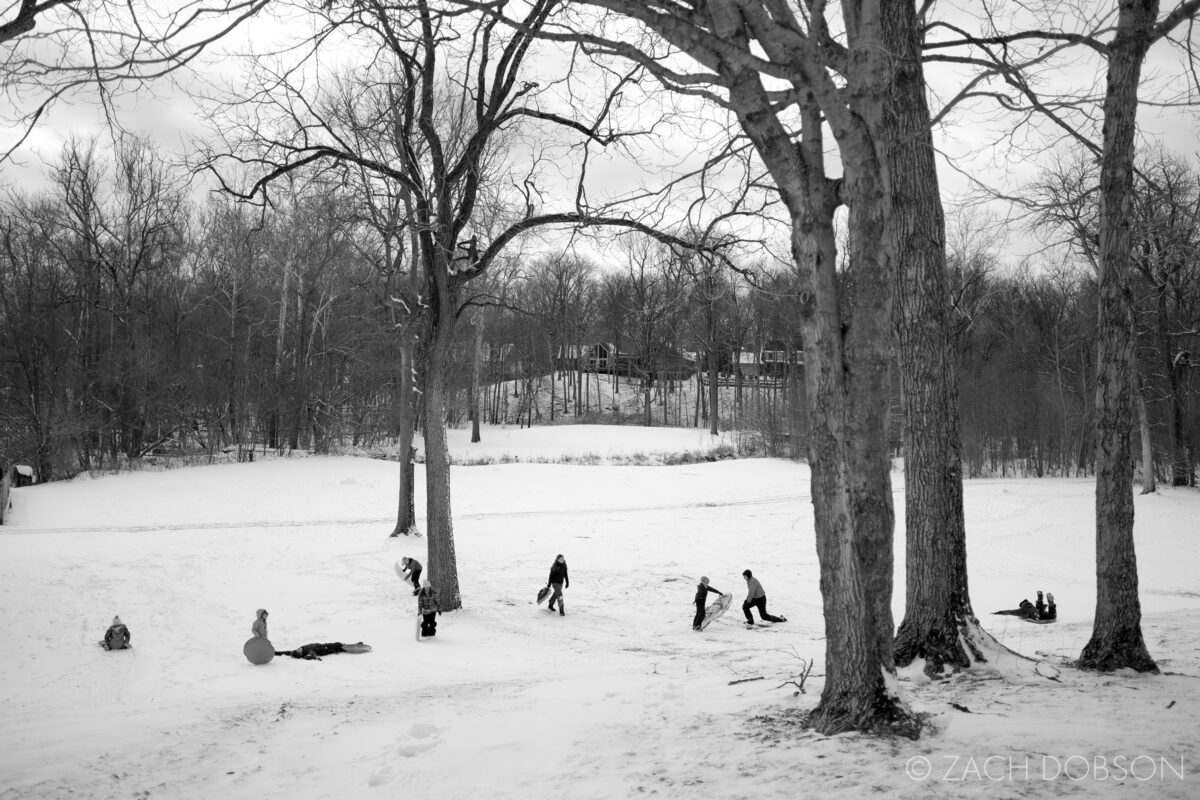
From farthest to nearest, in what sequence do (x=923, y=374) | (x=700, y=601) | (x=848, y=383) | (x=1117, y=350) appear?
1. (x=700, y=601)
2. (x=1117, y=350)
3. (x=923, y=374)
4. (x=848, y=383)

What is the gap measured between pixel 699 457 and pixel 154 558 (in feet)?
87.1

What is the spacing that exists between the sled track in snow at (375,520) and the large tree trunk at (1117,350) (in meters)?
17.8

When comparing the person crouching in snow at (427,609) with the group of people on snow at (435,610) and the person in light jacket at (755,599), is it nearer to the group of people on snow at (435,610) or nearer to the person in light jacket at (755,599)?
the group of people on snow at (435,610)

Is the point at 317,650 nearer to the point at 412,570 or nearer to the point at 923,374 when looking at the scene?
the point at 412,570

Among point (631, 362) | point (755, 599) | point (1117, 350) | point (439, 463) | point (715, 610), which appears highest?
point (631, 362)

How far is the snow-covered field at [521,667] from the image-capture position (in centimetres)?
482

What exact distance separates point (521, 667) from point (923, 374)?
6392 mm

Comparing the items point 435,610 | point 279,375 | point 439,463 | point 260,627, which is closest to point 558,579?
point 435,610

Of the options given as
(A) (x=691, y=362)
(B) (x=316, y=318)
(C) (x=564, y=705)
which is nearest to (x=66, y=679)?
(C) (x=564, y=705)

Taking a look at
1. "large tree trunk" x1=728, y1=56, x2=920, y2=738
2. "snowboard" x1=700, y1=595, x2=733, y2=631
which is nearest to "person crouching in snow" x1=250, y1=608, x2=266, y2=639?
"snowboard" x1=700, y1=595, x2=733, y2=631

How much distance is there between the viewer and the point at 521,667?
10.2 m

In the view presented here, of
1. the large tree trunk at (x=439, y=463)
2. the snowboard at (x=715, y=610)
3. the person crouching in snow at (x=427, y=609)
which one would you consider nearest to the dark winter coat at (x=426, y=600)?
the person crouching in snow at (x=427, y=609)

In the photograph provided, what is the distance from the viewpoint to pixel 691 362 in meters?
68.1

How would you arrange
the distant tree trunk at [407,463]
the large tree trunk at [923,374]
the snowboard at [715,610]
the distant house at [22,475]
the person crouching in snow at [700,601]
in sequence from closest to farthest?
the large tree trunk at [923,374], the person crouching in snow at [700,601], the snowboard at [715,610], the distant tree trunk at [407,463], the distant house at [22,475]
